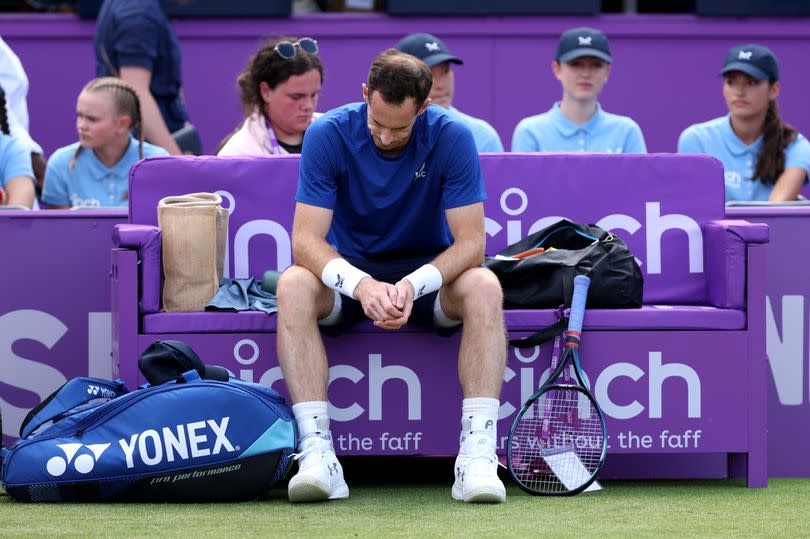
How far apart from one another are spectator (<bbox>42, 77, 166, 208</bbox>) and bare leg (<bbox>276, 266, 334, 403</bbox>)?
2373mm

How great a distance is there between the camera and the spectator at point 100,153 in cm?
678

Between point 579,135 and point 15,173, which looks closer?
point 15,173

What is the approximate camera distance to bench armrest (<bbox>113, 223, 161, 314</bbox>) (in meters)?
4.95

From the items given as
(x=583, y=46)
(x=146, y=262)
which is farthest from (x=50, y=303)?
(x=583, y=46)

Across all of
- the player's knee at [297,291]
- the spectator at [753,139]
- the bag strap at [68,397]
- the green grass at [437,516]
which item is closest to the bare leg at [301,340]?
the player's knee at [297,291]

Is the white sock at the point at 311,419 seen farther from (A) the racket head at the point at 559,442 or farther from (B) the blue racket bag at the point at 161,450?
(A) the racket head at the point at 559,442

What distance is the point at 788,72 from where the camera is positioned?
28.9 feet

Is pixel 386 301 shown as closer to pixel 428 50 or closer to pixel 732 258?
pixel 732 258

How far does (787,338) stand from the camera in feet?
17.7

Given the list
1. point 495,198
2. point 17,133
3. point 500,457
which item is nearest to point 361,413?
point 500,457

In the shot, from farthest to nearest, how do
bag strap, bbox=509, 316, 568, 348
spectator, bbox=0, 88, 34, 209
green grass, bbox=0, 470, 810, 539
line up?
1. spectator, bbox=0, 88, 34, 209
2. bag strap, bbox=509, 316, 568, 348
3. green grass, bbox=0, 470, 810, 539

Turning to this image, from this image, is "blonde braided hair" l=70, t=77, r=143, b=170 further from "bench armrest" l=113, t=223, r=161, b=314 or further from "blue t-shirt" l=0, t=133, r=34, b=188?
"bench armrest" l=113, t=223, r=161, b=314

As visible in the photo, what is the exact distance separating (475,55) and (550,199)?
3.46 metres

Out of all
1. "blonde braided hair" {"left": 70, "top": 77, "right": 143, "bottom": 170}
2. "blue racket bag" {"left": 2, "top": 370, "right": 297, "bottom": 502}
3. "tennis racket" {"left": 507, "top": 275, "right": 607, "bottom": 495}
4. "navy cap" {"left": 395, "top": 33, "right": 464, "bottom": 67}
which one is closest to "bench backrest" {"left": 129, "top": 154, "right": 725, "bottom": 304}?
"tennis racket" {"left": 507, "top": 275, "right": 607, "bottom": 495}
